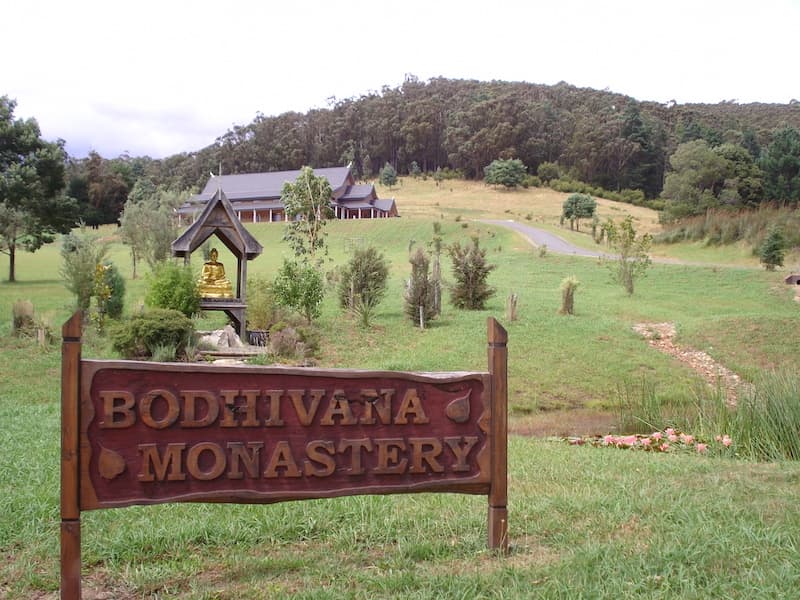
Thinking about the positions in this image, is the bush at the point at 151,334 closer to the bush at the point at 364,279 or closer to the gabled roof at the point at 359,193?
the bush at the point at 364,279

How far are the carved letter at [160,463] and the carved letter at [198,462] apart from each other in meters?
0.04

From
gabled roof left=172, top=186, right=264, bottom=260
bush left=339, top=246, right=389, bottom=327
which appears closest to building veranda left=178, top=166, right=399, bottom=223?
bush left=339, top=246, right=389, bottom=327

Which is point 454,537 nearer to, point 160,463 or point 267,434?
point 267,434

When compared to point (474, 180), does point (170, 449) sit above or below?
below

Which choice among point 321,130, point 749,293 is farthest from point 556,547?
point 321,130

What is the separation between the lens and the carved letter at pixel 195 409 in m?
3.40

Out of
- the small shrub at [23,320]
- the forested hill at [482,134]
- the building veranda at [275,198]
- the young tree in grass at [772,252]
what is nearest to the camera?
the small shrub at [23,320]

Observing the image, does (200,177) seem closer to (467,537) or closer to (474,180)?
(474,180)

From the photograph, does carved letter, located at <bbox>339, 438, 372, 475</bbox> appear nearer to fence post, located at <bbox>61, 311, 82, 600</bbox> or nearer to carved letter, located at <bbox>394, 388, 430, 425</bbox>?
carved letter, located at <bbox>394, 388, 430, 425</bbox>

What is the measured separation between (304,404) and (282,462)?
11.2 inches

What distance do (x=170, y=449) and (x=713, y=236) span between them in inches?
1449

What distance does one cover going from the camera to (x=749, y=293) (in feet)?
78.9

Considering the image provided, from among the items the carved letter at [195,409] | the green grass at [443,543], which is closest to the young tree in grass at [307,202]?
the green grass at [443,543]

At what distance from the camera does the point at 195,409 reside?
11.2ft
